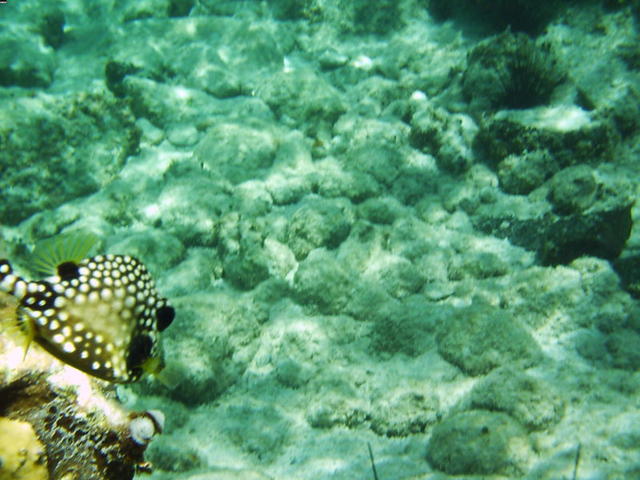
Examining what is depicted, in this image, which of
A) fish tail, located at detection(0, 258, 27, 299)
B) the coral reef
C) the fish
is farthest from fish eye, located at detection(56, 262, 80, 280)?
the coral reef

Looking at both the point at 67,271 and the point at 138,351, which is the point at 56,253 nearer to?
the point at 67,271

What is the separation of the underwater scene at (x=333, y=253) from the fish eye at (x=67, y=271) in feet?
0.09

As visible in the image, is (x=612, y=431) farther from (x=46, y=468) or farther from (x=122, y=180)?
(x=122, y=180)

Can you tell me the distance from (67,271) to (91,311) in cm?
Result: 24

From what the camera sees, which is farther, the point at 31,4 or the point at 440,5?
the point at 31,4

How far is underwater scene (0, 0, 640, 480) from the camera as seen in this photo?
2490 millimetres

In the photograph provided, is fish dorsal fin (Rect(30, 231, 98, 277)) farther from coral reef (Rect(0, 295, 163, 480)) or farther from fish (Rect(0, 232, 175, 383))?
coral reef (Rect(0, 295, 163, 480))

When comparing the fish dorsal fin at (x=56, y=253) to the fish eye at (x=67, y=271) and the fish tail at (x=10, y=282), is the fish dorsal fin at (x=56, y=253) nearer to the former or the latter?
the fish eye at (x=67, y=271)

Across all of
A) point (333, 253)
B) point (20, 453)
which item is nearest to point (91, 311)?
point (20, 453)

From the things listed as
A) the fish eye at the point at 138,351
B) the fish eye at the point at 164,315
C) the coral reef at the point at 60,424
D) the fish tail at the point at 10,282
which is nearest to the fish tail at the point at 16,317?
the fish tail at the point at 10,282

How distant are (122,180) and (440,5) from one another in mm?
6935

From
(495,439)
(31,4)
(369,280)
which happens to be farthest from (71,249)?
(31,4)

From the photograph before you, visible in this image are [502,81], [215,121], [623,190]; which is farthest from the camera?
[215,121]

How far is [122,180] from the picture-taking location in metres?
6.52
